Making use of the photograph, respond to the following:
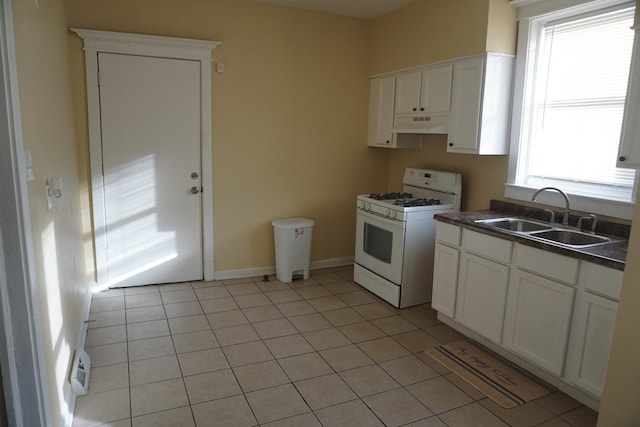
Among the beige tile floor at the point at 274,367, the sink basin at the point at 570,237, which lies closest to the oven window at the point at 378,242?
the beige tile floor at the point at 274,367

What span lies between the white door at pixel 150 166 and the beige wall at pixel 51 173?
20.6 inches

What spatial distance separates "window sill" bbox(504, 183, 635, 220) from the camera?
2738 mm

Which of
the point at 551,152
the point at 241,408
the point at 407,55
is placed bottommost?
the point at 241,408

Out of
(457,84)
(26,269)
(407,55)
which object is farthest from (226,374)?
(407,55)

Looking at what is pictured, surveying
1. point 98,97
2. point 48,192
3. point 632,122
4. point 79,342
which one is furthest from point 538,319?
point 98,97

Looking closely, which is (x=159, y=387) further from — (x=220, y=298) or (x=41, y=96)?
(x=41, y=96)

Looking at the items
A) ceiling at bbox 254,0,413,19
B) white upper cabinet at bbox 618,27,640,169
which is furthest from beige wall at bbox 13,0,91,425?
white upper cabinet at bbox 618,27,640,169

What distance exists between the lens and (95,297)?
3.88 m

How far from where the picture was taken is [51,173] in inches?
92.2

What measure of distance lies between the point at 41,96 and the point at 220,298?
2.27 meters

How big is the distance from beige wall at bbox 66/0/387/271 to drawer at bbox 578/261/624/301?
2815mm

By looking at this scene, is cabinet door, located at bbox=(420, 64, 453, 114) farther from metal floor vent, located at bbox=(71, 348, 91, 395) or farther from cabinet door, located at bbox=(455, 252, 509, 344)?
metal floor vent, located at bbox=(71, 348, 91, 395)

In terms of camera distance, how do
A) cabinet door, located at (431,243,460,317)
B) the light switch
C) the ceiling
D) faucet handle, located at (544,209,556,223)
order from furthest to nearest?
the ceiling
cabinet door, located at (431,243,460,317)
faucet handle, located at (544,209,556,223)
the light switch

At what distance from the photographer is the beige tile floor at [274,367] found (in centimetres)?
238
